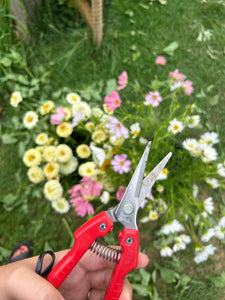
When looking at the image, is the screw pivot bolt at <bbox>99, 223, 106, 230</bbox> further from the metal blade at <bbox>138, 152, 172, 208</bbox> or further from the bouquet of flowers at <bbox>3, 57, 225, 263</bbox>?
the bouquet of flowers at <bbox>3, 57, 225, 263</bbox>

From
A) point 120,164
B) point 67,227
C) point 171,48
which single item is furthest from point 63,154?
point 171,48

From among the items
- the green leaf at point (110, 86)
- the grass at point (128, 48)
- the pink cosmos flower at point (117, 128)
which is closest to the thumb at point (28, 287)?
the pink cosmos flower at point (117, 128)

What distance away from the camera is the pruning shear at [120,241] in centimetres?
69

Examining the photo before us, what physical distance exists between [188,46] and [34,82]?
3.07ft

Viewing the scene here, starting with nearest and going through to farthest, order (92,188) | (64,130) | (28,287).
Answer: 1. (28,287)
2. (92,188)
3. (64,130)

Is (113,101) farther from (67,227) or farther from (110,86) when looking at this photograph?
(67,227)

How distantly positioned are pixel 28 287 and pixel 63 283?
10.7 inches

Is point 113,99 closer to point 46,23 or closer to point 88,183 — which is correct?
point 88,183

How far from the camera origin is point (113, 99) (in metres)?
1.14

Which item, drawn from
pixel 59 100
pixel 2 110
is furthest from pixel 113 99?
pixel 2 110

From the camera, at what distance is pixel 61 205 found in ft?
4.21

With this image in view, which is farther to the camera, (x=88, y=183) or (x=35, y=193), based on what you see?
(x=35, y=193)

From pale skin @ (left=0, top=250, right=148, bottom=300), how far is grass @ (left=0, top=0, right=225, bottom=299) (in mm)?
746

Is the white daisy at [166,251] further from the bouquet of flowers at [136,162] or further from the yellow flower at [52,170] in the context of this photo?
the yellow flower at [52,170]
